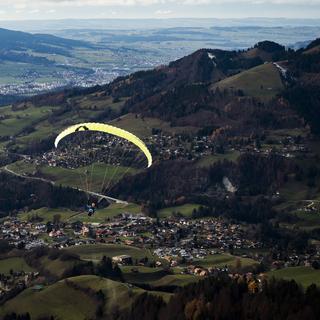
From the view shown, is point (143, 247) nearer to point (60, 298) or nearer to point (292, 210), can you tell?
point (60, 298)

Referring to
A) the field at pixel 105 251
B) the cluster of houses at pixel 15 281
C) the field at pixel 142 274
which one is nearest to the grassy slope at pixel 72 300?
the cluster of houses at pixel 15 281

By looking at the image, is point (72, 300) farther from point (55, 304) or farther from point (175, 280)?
point (175, 280)

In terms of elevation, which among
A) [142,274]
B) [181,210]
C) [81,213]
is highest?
[142,274]

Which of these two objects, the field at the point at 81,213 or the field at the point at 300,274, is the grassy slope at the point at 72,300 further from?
the field at the point at 81,213

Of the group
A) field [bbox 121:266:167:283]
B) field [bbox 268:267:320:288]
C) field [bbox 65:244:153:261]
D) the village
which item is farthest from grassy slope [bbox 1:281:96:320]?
field [bbox 268:267:320:288]

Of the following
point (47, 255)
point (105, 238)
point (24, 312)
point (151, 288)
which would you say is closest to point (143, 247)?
point (105, 238)

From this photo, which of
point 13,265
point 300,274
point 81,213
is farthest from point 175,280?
point 81,213
